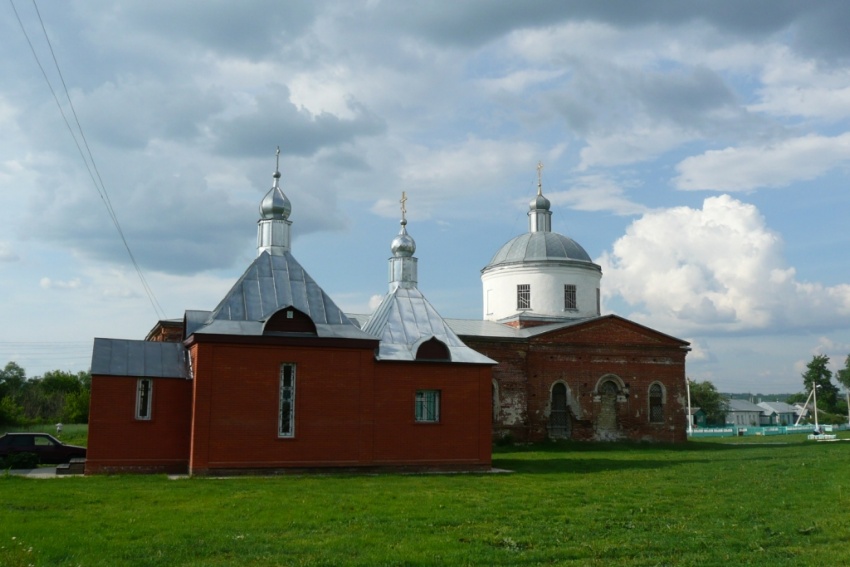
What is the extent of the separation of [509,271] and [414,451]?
17.4 meters

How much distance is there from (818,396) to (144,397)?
8859 centimetres

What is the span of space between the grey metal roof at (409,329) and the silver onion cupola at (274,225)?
10.7ft

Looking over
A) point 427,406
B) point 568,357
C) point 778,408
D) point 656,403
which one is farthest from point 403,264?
point 778,408

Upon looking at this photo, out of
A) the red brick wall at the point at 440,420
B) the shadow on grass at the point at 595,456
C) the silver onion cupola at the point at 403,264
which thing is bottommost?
the shadow on grass at the point at 595,456

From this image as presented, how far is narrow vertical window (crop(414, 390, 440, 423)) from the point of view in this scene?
69.3 ft

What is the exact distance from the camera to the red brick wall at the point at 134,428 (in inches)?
750

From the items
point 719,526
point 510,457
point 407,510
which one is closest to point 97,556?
point 407,510

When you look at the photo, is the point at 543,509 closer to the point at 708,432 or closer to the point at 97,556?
the point at 97,556

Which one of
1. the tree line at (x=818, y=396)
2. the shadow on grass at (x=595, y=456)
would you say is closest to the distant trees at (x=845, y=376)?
the tree line at (x=818, y=396)

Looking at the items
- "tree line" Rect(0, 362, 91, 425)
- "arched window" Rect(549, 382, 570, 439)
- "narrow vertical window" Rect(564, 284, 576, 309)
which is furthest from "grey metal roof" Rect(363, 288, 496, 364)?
"tree line" Rect(0, 362, 91, 425)

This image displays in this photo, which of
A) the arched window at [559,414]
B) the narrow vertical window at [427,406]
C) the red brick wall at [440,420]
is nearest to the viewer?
the red brick wall at [440,420]

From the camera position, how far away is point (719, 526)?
1130 centimetres

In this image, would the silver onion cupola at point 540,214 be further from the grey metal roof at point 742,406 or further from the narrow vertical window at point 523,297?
the grey metal roof at point 742,406

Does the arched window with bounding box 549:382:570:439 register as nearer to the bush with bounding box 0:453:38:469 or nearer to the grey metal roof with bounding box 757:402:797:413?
the bush with bounding box 0:453:38:469
